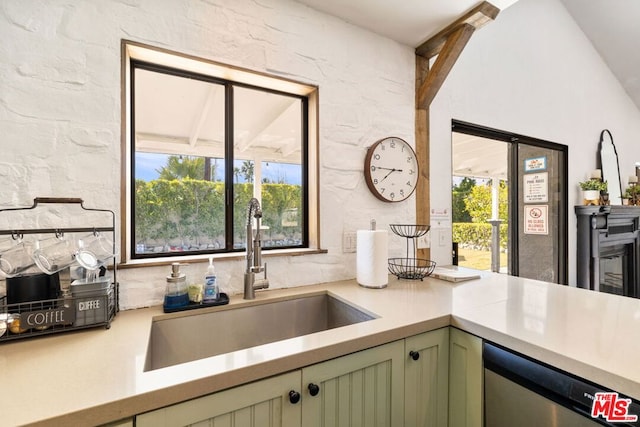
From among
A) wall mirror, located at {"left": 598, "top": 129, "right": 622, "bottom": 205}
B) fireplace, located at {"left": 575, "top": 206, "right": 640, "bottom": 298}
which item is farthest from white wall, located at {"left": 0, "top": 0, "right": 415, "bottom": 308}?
wall mirror, located at {"left": 598, "top": 129, "right": 622, "bottom": 205}

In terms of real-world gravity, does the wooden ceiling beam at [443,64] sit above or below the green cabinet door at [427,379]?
above

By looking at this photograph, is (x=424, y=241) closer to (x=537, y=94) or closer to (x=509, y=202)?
(x=509, y=202)

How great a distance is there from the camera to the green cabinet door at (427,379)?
98cm

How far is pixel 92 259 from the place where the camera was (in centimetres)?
98

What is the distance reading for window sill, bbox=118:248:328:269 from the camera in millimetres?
1164

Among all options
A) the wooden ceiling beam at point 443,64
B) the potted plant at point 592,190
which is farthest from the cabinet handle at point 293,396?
the potted plant at point 592,190

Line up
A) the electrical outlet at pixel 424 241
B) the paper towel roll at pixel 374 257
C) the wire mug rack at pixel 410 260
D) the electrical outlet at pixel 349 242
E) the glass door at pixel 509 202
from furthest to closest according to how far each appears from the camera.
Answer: the glass door at pixel 509 202, the electrical outlet at pixel 424 241, the wire mug rack at pixel 410 260, the electrical outlet at pixel 349 242, the paper towel roll at pixel 374 257

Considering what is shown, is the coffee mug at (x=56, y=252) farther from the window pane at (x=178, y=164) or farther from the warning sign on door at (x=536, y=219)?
the warning sign on door at (x=536, y=219)

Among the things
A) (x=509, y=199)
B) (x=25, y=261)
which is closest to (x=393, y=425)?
(x=25, y=261)

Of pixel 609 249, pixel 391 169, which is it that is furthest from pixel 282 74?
pixel 609 249

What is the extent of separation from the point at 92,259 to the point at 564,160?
12.6ft

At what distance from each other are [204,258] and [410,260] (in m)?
1.23

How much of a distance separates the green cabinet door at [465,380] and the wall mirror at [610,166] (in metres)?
3.49

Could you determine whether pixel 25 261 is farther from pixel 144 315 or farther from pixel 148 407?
pixel 148 407
